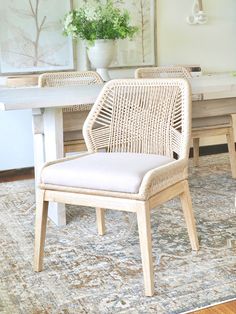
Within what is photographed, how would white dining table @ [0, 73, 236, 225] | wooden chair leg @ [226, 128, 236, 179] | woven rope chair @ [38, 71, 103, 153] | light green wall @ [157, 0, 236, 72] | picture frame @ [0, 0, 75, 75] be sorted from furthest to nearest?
light green wall @ [157, 0, 236, 72]
picture frame @ [0, 0, 75, 75]
wooden chair leg @ [226, 128, 236, 179]
woven rope chair @ [38, 71, 103, 153]
white dining table @ [0, 73, 236, 225]

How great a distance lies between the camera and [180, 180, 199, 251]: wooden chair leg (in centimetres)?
196

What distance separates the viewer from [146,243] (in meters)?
1.62

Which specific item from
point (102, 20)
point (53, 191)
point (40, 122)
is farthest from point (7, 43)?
point (53, 191)

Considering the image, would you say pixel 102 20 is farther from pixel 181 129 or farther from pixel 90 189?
pixel 90 189

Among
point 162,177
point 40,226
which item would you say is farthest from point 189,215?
point 40,226

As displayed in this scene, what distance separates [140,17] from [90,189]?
8.09 feet

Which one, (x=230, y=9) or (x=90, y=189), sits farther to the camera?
(x=230, y=9)

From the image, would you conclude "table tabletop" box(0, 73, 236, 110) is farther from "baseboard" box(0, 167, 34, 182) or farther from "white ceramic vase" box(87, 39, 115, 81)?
"baseboard" box(0, 167, 34, 182)

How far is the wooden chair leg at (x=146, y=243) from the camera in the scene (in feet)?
5.27

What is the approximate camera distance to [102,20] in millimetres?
2811

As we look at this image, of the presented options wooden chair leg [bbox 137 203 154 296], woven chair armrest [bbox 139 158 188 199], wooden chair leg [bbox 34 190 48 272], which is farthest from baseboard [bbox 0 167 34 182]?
wooden chair leg [bbox 137 203 154 296]

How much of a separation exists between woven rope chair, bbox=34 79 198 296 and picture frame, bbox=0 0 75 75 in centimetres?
155

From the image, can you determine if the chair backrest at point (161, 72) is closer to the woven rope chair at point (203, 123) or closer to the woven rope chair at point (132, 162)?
the woven rope chair at point (203, 123)

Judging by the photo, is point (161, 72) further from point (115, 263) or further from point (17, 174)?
point (115, 263)
